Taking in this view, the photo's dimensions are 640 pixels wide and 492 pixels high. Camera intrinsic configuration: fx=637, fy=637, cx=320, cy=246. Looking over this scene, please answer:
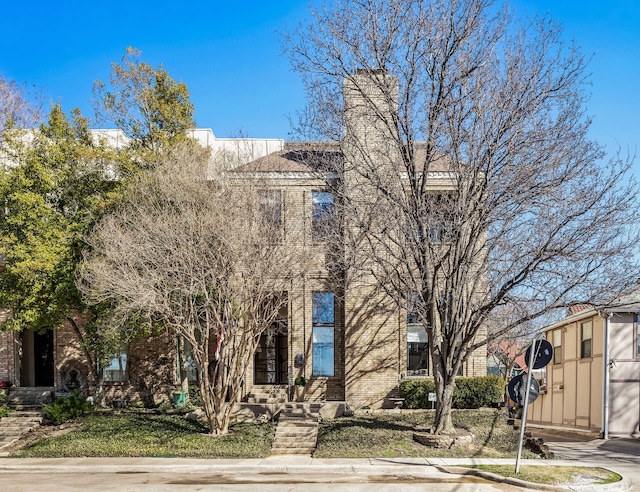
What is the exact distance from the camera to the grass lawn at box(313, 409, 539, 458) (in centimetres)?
1491

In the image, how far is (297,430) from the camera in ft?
55.6

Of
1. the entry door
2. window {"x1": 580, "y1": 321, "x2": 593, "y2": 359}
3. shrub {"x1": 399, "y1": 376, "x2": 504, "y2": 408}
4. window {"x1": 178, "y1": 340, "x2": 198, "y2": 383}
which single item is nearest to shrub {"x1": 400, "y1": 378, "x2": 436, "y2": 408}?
shrub {"x1": 399, "y1": 376, "x2": 504, "y2": 408}

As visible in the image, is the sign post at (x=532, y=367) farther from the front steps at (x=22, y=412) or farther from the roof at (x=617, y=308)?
the front steps at (x=22, y=412)

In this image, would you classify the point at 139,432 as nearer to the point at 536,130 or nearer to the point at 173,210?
the point at 173,210

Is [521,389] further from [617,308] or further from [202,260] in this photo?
[617,308]

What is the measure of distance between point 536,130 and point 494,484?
308 inches

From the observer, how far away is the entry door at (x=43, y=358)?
24.0 m

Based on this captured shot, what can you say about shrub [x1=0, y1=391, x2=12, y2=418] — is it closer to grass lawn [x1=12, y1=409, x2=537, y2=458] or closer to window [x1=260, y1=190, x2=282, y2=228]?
grass lawn [x1=12, y1=409, x2=537, y2=458]

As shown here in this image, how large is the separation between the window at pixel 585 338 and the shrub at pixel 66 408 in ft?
58.8

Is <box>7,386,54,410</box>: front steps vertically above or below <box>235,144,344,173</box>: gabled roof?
below

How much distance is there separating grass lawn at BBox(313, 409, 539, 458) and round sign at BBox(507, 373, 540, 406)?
11.5ft

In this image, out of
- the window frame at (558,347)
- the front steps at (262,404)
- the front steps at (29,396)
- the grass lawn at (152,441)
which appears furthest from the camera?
the window frame at (558,347)

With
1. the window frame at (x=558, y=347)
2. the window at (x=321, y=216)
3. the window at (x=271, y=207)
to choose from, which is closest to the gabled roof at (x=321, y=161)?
the window at (x=271, y=207)

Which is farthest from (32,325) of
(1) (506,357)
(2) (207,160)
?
(1) (506,357)
